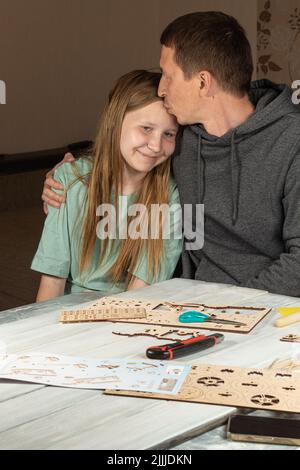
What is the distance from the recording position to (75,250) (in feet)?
6.97

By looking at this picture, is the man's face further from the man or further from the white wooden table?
the white wooden table

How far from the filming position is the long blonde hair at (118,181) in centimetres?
209

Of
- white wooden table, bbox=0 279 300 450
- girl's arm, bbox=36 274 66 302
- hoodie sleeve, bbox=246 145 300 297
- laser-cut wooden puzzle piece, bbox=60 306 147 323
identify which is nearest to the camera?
white wooden table, bbox=0 279 300 450

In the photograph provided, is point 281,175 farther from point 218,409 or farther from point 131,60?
point 131,60

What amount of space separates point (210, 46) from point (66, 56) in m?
2.44

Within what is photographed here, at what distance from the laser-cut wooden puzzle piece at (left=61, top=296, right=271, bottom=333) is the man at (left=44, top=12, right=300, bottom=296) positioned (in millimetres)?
393

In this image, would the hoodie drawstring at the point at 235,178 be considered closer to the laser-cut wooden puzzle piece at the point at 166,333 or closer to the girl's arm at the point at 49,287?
the girl's arm at the point at 49,287

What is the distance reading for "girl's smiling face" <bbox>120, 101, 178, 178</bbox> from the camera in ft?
6.81

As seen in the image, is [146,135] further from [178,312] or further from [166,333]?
[166,333]

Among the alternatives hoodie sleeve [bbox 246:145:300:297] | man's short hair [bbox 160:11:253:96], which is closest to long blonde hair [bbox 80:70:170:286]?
man's short hair [bbox 160:11:253:96]

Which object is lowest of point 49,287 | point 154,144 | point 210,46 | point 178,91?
point 49,287

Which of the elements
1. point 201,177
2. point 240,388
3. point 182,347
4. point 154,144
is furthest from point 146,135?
point 240,388

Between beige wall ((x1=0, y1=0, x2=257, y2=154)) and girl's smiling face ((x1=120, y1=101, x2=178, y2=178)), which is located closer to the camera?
girl's smiling face ((x1=120, y1=101, x2=178, y2=178))

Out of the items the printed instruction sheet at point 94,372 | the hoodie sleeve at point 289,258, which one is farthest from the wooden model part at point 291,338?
the hoodie sleeve at point 289,258
